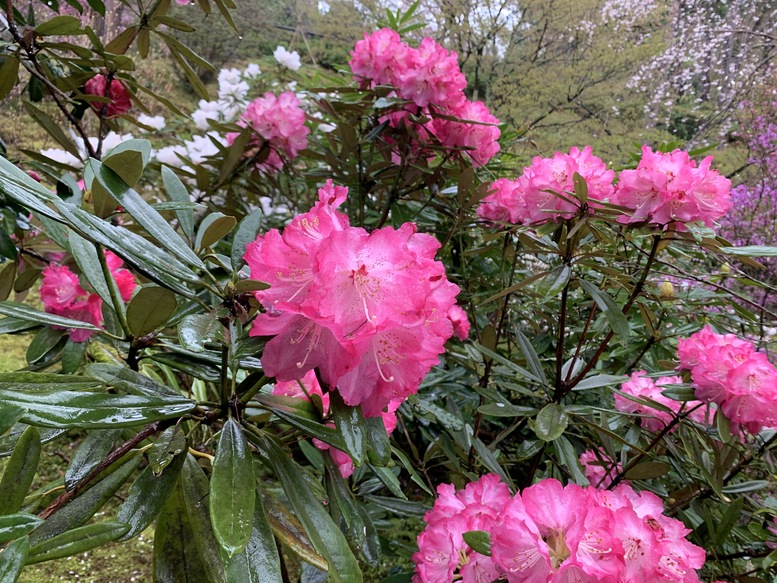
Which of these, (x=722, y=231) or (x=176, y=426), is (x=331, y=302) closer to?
(x=176, y=426)

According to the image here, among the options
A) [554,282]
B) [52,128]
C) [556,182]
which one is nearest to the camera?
[554,282]

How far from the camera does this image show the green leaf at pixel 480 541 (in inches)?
18.7

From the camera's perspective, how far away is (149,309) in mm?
466

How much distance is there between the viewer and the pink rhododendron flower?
3.30 feet

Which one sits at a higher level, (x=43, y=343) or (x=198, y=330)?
(x=198, y=330)

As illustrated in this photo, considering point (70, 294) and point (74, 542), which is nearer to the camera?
point (74, 542)

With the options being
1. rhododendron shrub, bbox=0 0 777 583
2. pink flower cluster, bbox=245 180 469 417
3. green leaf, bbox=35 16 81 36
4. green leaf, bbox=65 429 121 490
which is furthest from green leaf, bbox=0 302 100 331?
green leaf, bbox=35 16 81 36

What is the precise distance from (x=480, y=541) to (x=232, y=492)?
0.84ft

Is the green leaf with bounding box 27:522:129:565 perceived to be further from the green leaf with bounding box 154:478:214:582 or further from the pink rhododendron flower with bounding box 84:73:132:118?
the pink rhododendron flower with bounding box 84:73:132:118

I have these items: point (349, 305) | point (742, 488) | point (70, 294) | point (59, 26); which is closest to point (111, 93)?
point (59, 26)

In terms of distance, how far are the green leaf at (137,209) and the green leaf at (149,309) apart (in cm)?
6

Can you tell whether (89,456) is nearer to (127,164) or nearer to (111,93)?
(127,164)

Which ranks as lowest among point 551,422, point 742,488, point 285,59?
point 742,488

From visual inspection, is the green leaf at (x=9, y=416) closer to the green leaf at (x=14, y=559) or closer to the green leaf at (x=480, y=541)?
A: the green leaf at (x=14, y=559)
